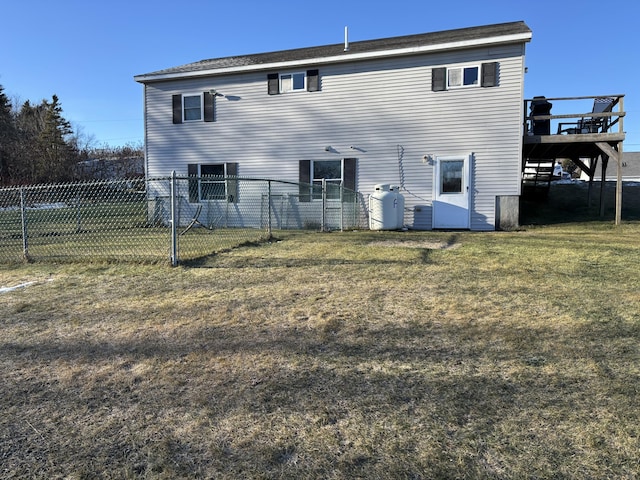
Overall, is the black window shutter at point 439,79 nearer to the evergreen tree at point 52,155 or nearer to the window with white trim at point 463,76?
the window with white trim at point 463,76

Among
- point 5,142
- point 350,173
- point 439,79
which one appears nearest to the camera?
point 439,79

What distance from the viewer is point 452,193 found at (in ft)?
38.5

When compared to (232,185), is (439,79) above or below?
above

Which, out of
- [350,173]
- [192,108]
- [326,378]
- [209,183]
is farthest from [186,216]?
[326,378]

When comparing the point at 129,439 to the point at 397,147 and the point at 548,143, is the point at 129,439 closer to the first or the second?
the point at 397,147

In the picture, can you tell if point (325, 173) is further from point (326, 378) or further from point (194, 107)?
point (326, 378)

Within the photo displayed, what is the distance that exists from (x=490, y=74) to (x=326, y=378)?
11.0m

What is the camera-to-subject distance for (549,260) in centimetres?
592

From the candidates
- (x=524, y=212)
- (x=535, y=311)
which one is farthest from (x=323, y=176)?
(x=535, y=311)

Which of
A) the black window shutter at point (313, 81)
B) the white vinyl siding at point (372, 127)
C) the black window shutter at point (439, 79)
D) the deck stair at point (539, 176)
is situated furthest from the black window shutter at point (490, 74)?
the deck stair at point (539, 176)

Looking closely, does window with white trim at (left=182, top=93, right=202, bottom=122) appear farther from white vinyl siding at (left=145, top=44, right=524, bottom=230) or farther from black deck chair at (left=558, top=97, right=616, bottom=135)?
black deck chair at (left=558, top=97, right=616, bottom=135)

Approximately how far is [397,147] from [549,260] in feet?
22.7

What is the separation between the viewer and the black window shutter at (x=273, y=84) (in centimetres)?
1305

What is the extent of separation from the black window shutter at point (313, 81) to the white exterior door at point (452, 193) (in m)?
4.25
